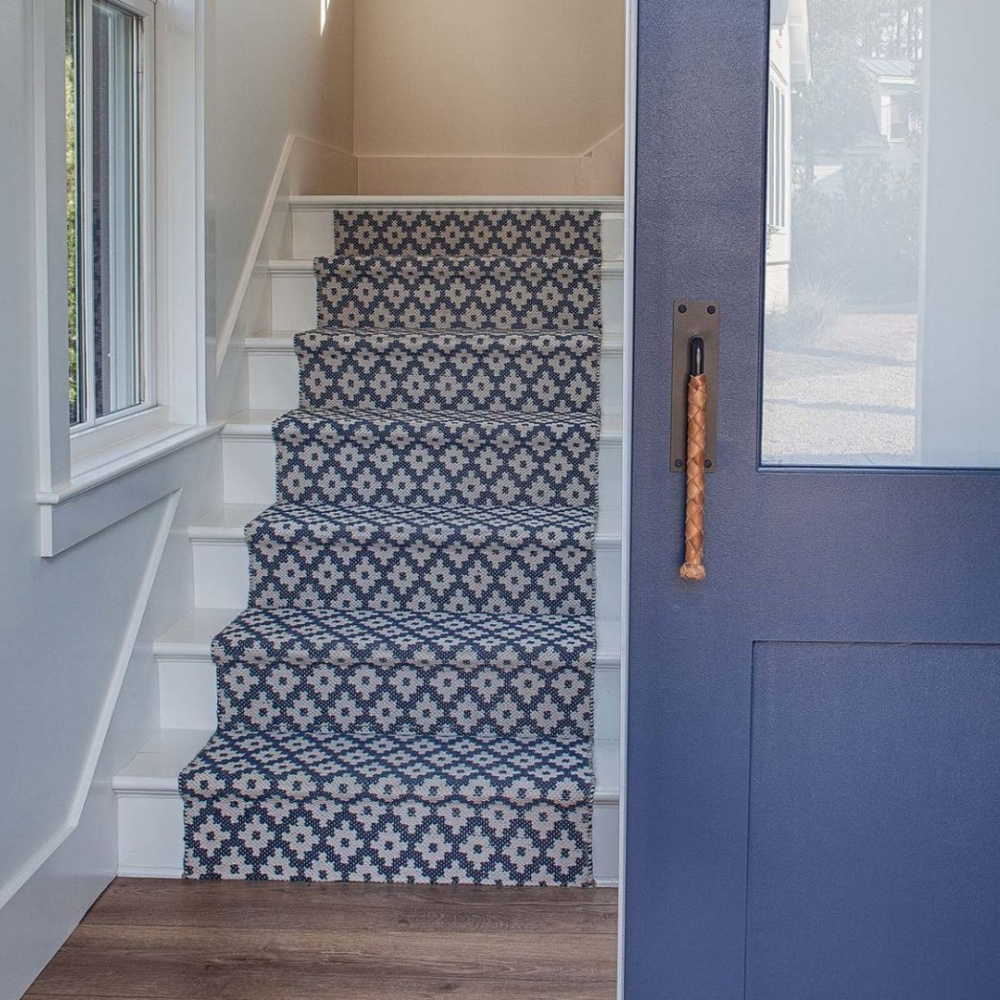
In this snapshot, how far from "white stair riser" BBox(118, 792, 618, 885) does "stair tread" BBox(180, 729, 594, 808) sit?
67mm

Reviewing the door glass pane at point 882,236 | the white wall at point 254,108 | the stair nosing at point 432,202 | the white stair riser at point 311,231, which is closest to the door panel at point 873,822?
the door glass pane at point 882,236

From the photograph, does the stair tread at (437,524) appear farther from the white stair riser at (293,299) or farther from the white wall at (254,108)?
the white stair riser at (293,299)

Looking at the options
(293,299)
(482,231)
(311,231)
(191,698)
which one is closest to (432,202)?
(482,231)

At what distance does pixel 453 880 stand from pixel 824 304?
1360mm

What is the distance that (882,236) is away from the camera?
63.9 inches

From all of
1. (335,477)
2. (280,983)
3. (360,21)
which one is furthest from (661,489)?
(360,21)

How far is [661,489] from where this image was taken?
1652mm

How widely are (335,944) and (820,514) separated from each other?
3.86 ft

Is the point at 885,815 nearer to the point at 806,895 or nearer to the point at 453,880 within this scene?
the point at 806,895

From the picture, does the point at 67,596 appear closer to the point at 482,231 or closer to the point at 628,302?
the point at 628,302

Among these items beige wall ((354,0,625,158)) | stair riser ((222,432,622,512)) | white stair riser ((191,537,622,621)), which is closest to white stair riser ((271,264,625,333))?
stair riser ((222,432,622,512))

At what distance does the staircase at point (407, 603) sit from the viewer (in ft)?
8.07

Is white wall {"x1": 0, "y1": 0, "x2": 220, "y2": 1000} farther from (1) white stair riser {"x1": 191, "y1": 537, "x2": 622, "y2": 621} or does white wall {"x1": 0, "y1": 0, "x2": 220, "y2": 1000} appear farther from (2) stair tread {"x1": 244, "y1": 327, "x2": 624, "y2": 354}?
(2) stair tread {"x1": 244, "y1": 327, "x2": 624, "y2": 354}

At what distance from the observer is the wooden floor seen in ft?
6.92
